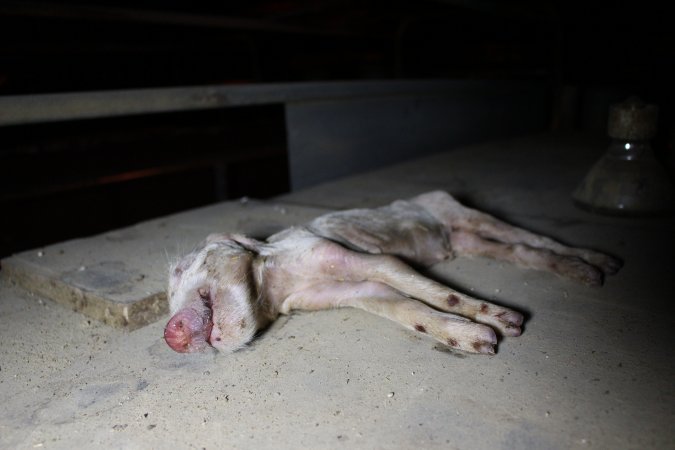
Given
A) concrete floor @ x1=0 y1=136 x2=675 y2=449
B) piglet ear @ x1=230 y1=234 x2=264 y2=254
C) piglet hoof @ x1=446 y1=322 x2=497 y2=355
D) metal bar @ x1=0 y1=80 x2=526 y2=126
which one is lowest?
concrete floor @ x1=0 y1=136 x2=675 y2=449

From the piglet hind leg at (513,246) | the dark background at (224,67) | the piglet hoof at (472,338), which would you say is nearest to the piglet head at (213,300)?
the piglet hoof at (472,338)

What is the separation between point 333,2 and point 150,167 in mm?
3135

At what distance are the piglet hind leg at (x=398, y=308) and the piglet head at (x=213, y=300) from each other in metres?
0.27

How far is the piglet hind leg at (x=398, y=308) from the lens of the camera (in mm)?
1843

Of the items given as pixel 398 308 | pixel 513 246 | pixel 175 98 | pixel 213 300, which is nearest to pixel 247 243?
pixel 213 300

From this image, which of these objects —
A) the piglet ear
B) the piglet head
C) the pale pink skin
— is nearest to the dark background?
the pale pink skin

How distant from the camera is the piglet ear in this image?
2.31m

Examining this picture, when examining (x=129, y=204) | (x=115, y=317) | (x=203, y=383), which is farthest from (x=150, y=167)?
(x=203, y=383)

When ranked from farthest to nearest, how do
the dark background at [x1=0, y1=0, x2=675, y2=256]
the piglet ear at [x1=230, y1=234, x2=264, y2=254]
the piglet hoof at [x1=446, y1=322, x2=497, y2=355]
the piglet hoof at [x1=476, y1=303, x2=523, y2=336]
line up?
the dark background at [x1=0, y1=0, x2=675, y2=256], the piglet ear at [x1=230, y1=234, x2=264, y2=254], the piglet hoof at [x1=476, y1=303, x2=523, y2=336], the piglet hoof at [x1=446, y1=322, x2=497, y2=355]

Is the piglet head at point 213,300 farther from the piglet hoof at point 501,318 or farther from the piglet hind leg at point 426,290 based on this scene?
the piglet hoof at point 501,318

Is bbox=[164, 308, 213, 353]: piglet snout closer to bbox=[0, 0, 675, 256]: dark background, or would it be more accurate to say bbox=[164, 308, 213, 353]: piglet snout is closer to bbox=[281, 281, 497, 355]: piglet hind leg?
bbox=[281, 281, 497, 355]: piglet hind leg

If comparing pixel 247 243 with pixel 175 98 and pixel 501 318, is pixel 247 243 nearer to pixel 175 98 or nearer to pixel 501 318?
pixel 501 318

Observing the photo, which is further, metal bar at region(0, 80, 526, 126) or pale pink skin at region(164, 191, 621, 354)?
metal bar at region(0, 80, 526, 126)

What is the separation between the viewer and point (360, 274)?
2.26 m
